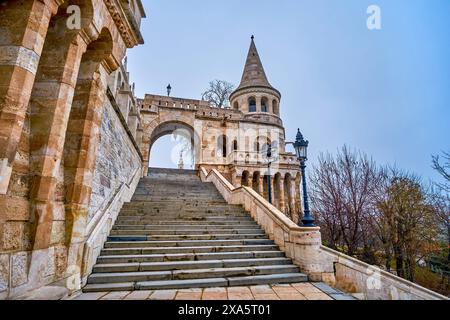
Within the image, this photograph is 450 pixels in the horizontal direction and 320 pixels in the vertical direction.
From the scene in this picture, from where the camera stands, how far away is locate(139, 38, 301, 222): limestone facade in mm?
17281

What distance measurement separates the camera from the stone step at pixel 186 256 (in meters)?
4.49

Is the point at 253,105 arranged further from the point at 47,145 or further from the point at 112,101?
the point at 47,145

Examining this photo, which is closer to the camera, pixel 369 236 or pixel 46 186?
pixel 46 186

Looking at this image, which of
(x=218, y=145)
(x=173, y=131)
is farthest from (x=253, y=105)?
(x=173, y=131)

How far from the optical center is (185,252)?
500 centimetres

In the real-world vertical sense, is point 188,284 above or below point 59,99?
below

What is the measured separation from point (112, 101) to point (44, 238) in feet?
12.0

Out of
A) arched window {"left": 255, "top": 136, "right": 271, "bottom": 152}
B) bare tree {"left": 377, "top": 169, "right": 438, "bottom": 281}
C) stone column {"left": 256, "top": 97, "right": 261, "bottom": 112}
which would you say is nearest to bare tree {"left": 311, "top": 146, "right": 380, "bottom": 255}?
bare tree {"left": 377, "top": 169, "right": 438, "bottom": 281}

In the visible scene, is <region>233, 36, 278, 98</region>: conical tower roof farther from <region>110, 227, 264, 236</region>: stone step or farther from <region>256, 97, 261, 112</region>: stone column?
<region>110, 227, 264, 236</region>: stone step

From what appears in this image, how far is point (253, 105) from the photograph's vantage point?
24.8 m

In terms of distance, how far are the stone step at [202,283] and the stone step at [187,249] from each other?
98 cm

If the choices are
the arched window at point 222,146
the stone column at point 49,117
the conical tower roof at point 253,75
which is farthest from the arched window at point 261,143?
the stone column at point 49,117

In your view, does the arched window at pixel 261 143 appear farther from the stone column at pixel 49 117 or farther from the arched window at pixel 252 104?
the stone column at pixel 49 117

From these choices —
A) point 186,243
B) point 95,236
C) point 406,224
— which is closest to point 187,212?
point 186,243
